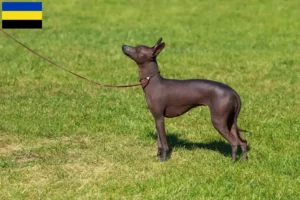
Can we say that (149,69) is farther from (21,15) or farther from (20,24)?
(21,15)

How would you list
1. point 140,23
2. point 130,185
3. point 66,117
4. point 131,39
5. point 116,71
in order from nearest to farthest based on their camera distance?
point 130,185
point 66,117
point 116,71
point 131,39
point 140,23

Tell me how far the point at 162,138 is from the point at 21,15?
18.2 metres

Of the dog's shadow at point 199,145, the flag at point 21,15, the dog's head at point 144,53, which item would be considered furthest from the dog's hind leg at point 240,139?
the flag at point 21,15

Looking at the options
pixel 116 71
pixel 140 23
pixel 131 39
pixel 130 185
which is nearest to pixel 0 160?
pixel 130 185

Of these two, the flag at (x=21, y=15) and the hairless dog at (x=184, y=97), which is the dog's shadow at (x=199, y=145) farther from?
the flag at (x=21, y=15)

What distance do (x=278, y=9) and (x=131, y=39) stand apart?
8563mm

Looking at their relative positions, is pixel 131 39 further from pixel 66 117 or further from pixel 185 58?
pixel 66 117

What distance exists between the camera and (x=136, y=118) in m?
11.6

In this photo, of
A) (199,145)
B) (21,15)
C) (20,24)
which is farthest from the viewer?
(21,15)

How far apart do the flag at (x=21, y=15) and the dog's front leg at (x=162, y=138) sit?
55.2 ft

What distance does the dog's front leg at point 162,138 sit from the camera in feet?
28.1

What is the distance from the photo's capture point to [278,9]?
27.0 m

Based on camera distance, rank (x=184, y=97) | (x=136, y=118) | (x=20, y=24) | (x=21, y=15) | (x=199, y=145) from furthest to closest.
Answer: (x=21, y=15), (x=20, y=24), (x=136, y=118), (x=199, y=145), (x=184, y=97)

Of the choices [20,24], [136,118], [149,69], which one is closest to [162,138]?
[149,69]
